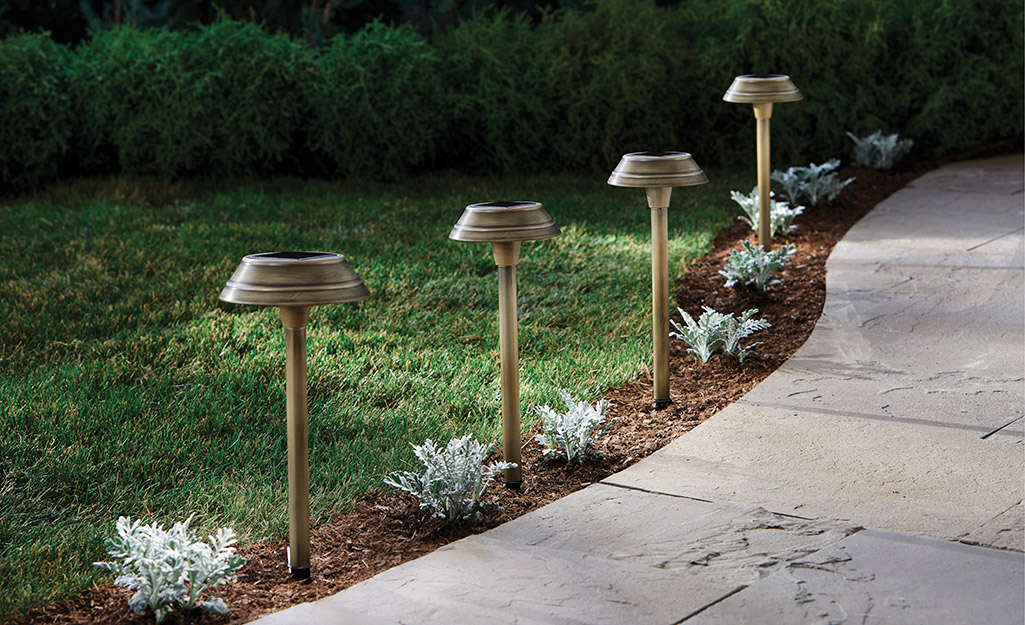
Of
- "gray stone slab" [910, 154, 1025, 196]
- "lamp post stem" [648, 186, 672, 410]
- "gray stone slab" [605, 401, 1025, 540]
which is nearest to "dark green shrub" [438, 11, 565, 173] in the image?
"gray stone slab" [910, 154, 1025, 196]

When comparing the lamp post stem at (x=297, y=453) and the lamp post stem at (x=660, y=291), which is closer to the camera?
the lamp post stem at (x=297, y=453)

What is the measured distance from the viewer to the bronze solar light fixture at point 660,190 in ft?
14.8

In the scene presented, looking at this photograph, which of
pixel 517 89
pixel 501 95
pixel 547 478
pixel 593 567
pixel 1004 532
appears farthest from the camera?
pixel 517 89

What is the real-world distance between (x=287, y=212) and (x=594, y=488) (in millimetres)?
5278

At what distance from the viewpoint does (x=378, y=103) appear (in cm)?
971

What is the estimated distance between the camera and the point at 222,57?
972 centimetres

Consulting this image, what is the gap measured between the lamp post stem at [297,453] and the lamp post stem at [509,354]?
80 centimetres

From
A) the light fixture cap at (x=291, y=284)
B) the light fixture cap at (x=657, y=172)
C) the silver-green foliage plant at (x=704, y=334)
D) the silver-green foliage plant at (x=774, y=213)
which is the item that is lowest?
the silver-green foliage plant at (x=704, y=334)

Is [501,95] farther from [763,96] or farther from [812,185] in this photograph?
[763,96]

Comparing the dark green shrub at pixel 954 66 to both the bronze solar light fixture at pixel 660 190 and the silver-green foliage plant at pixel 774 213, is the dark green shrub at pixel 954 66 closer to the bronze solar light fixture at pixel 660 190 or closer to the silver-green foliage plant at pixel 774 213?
the silver-green foliage plant at pixel 774 213

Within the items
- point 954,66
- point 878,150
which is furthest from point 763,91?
point 954,66

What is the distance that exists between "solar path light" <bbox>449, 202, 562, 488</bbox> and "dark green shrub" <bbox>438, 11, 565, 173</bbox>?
20.4ft

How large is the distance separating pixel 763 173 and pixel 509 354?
3304 mm

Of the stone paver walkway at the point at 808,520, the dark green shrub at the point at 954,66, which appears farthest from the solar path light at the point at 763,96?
the dark green shrub at the point at 954,66
